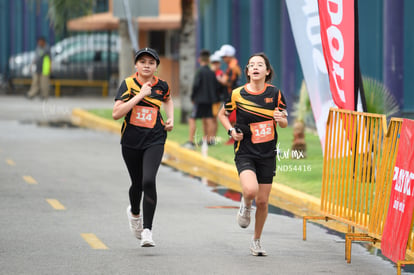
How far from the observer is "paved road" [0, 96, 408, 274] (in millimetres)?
8781

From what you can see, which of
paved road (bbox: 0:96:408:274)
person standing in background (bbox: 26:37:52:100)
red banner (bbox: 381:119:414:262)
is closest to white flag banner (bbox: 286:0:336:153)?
paved road (bbox: 0:96:408:274)

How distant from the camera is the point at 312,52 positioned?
12602mm

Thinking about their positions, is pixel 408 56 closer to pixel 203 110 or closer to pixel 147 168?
pixel 203 110

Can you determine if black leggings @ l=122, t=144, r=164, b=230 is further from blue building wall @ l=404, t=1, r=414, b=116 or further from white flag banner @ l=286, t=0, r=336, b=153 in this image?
blue building wall @ l=404, t=1, r=414, b=116

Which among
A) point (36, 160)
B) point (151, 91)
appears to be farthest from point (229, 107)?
point (36, 160)

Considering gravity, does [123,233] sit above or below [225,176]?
above

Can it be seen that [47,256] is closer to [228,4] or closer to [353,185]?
[353,185]

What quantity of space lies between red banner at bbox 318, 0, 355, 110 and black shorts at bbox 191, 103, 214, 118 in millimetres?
7913

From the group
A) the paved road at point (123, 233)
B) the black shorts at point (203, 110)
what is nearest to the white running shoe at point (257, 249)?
the paved road at point (123, 233)

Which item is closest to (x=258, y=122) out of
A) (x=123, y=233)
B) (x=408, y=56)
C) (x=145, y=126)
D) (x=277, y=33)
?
(x=145, y=126)

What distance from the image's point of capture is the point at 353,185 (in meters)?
9.91

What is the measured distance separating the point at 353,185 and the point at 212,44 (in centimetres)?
2378

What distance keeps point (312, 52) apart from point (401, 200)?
457 centimetres

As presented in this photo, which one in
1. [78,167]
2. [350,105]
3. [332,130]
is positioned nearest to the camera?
[332,130]
